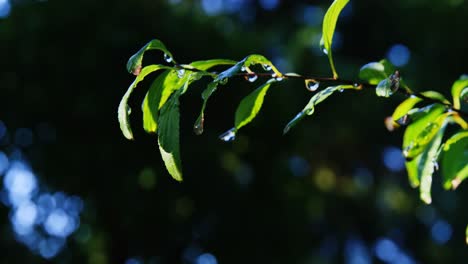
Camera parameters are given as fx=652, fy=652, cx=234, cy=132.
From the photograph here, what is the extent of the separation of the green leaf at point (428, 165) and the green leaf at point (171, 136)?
230 millimetres

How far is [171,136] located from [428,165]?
0.79ft

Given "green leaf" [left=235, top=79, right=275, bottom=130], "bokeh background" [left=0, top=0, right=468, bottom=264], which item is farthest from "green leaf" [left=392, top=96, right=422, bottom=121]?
"bokeh background" [left=0, top=0, right=468, bottom=264]

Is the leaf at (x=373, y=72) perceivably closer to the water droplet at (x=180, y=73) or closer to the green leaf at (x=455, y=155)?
the green leaf at (x=455, y=155)

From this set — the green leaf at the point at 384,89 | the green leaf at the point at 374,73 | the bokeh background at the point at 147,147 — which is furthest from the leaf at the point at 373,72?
the bokeh background at the point at 147,147

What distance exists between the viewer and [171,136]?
0.43 meters

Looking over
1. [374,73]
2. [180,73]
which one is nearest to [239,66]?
[180,73]

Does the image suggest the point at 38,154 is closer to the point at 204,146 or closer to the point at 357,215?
the point at 204,146

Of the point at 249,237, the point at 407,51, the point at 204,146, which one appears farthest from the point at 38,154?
the point at 407,51

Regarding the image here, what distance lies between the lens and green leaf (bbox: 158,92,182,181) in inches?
16.9

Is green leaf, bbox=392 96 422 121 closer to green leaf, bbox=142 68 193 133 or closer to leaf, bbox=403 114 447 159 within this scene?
leaf, bbox=403 114 447 159

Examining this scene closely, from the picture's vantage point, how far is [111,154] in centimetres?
342

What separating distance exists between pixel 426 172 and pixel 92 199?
3.13 metres

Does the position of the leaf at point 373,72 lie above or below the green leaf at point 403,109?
above

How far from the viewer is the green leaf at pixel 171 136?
1.41 ft
